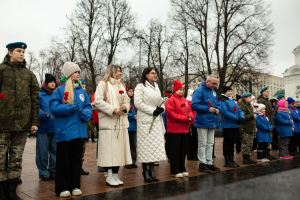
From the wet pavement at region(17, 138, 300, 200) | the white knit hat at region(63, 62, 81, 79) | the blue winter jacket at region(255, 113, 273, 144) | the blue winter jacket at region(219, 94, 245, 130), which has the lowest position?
the wet pavement at region(17, 138, 300, 200)

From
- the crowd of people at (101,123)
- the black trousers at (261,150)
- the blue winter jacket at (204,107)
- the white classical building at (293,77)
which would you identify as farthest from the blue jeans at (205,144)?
the white classical building at (293,77)

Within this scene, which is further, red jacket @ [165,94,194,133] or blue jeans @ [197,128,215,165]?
blue jeans @ [197,128,215,165]

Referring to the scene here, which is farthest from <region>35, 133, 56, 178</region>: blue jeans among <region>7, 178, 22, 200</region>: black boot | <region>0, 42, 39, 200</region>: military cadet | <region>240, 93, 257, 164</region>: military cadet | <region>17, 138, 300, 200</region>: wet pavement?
<region>240, 93, 257, 164</region>: military cadet

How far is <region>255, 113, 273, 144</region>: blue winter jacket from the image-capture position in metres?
7.94

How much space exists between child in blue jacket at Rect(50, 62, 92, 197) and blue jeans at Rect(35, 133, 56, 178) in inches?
53.6

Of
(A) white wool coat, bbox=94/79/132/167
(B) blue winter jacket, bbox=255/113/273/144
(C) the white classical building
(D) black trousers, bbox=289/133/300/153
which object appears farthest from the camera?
(C) the white classical building

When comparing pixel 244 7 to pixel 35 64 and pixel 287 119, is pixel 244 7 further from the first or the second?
pixel 35 64

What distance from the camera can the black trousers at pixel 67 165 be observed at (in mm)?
4344

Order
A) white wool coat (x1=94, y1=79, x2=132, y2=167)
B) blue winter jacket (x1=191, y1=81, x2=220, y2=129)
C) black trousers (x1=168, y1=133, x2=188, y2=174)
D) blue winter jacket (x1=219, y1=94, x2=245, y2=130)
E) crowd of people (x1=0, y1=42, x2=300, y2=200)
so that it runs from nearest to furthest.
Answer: crowd of people (x1=0, y1=42, x2=300, y2=200), white wool coat (x1=94, y1=79, x2=132, y2=167), black trousers (x1=168, y1=133, x2=188, y2=174), blue winter jacket (x1=191, y1=81, x2=220, y2=129), blue winter jacket (x1=219, y1=94, x2=245, y2=130)

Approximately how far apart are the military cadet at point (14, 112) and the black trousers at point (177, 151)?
2.73 m

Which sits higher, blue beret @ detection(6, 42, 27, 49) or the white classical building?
the white classical building

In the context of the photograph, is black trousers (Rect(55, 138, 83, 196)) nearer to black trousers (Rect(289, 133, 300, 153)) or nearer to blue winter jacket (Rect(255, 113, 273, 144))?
blue winter jacket (Rect(255, 113, 273, 144))

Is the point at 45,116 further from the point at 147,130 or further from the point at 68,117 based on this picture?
the point at 147,130

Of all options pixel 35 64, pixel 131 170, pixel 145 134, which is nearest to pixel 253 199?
pixel 145 134
